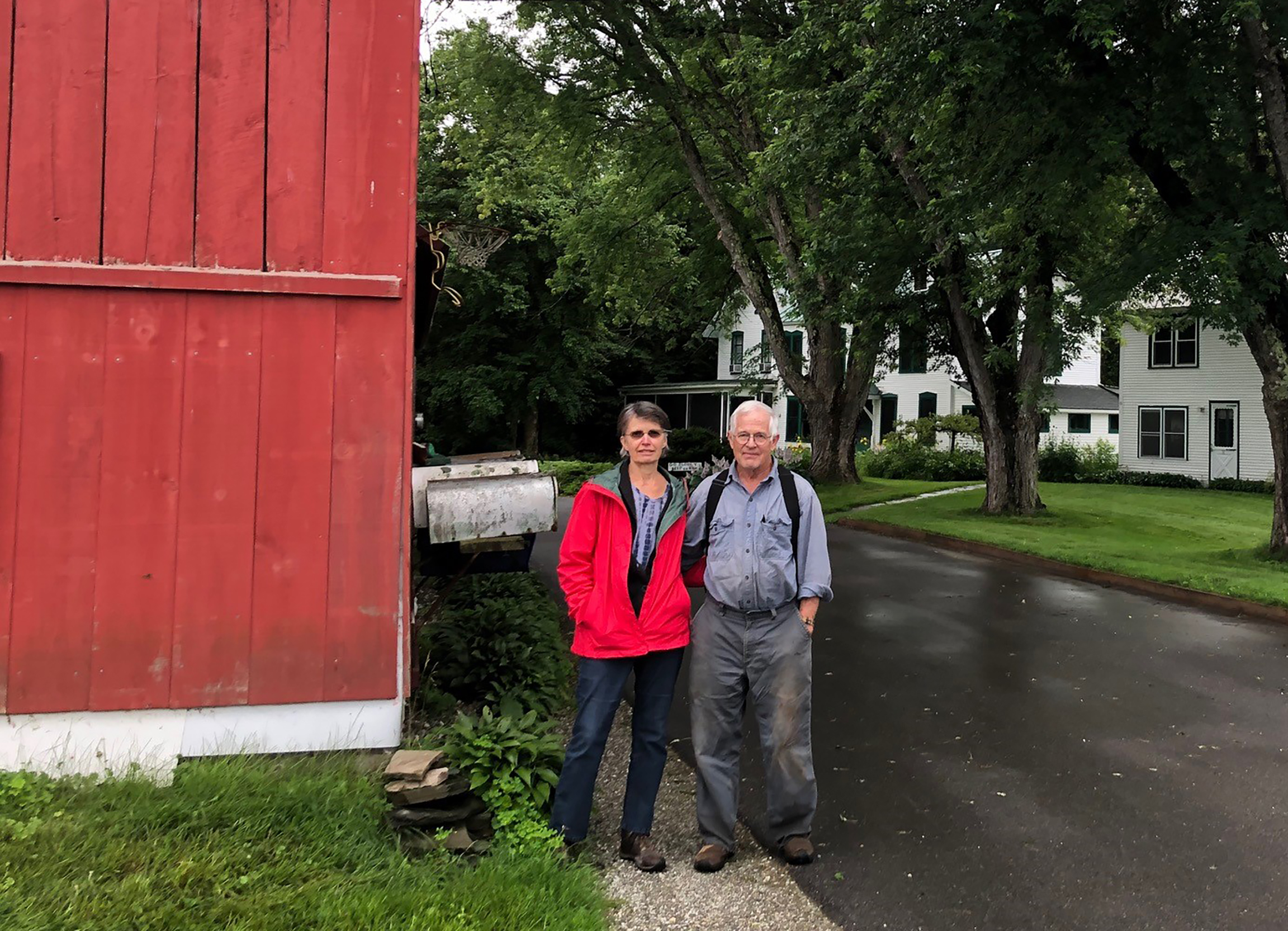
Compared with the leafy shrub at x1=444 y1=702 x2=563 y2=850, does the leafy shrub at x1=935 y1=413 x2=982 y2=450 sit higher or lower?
higher

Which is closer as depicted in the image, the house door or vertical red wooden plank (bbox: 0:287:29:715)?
vertical red wooden plank (bbox: 0:287:29:715)

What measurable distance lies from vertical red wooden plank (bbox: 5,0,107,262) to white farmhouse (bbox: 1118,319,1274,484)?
26.5 m

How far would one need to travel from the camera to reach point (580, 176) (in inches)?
813

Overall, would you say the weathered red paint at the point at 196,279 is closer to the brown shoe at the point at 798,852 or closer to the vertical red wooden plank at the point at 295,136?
the vertical red wooden plank at the point at 295,136

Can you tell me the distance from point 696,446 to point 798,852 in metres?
24.4

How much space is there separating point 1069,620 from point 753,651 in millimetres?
6163

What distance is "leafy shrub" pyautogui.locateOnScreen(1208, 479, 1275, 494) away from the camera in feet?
76.3

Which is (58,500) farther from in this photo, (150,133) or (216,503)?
(150,133)

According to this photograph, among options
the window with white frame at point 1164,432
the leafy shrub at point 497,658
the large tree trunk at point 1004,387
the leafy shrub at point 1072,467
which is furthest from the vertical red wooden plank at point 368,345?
the window with white frame at point 1164,432

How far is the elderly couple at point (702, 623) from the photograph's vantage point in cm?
349

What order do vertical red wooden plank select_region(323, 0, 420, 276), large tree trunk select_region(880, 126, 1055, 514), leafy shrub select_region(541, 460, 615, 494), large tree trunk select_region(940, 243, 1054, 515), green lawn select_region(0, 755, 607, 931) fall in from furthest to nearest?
leafy shrub select_region(541, 460, 615, 494)
large tree trunk select_region(940, 243, 1054, 515)
large tree trunk select_region(880, 126, 1055, 514)
vertical red wooden plank select_region(323, 0, 420, 276)
green lawn select_region(0, 755, 607, 931)

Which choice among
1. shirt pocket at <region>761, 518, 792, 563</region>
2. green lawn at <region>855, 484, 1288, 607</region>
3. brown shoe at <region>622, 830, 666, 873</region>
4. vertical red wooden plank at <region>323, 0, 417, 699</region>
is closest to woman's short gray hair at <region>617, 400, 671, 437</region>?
shirt pocket at <region>761, 518, 792, 563</region>

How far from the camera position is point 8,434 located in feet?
12.2

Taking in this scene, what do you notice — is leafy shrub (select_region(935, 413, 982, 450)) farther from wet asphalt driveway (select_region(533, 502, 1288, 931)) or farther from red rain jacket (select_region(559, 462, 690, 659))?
red rain jacket (select_region(559, 462, 690, 659))
